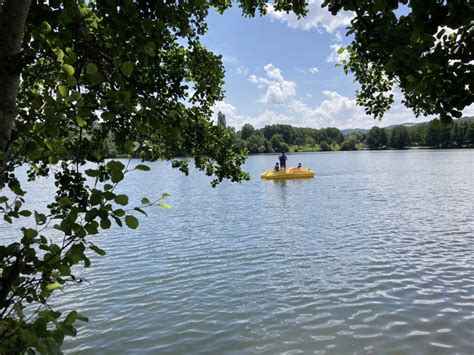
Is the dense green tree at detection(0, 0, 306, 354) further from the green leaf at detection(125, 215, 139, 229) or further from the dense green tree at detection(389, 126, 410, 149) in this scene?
the dense green tree at detection(389, 126, 410, 149)

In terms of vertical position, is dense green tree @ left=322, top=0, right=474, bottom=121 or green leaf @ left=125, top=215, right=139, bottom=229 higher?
dense green tree @ left=322, top=0, right=474, bottom=121

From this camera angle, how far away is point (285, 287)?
1172 cm

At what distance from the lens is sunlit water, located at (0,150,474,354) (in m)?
8.64

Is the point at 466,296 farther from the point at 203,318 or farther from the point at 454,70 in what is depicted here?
the point at 454,70

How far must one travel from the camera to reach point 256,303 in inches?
419

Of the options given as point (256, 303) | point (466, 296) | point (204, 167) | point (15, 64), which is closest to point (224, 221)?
point (256, 303)

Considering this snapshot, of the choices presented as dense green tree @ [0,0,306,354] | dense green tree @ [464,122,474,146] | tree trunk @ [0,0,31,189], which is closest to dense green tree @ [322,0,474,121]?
dense green tree @ [0,0,306,354]

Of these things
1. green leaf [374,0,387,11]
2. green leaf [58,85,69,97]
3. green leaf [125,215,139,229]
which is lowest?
green leaf [125,215,139,229]

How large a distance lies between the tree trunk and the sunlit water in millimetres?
7308

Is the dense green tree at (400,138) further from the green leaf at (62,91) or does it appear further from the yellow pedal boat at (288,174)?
the green leaf at (62,91)

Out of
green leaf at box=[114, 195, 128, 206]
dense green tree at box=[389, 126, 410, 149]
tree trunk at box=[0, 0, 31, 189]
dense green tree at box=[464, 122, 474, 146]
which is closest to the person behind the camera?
green leaf at box=[114, 195, 128, 206]

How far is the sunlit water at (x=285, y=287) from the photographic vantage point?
8641 mm

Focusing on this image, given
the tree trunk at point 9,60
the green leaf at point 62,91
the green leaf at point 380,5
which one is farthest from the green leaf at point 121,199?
the green leaf at point 380,5

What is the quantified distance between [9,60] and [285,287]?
10.6m
